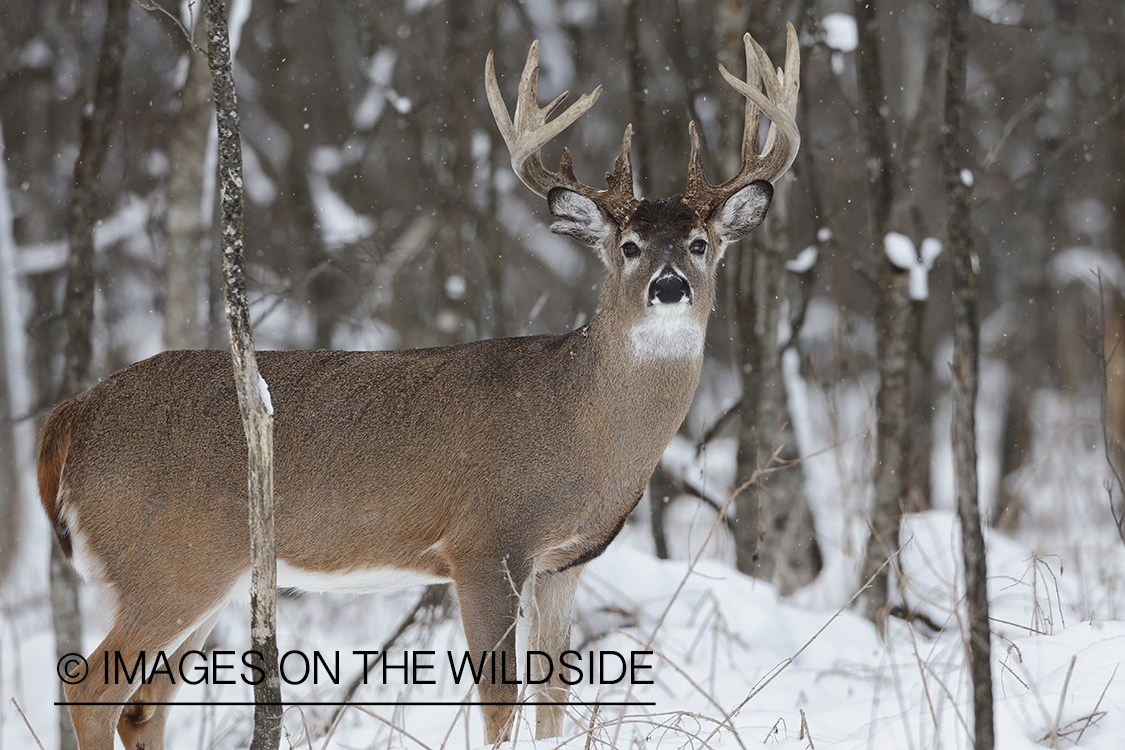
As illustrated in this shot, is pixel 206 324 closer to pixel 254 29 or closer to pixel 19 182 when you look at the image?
pixel 19 182

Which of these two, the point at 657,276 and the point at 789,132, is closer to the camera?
the point at 657,276

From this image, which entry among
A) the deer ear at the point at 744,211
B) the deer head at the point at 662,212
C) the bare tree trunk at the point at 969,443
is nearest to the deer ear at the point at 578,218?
the deer head at the point at 662,212

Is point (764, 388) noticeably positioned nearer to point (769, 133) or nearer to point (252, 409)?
Answer: point (769, 133)

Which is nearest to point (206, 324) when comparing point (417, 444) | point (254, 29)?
point (417, 444)

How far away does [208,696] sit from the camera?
5.32 metres

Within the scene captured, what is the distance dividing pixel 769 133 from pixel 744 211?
15.0 inches

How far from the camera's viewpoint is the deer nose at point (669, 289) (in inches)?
161

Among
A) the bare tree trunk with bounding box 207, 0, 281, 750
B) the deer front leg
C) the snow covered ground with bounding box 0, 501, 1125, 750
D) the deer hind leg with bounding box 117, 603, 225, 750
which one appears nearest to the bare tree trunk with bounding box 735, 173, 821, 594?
the snow covered ground with bounding box 0, 501, 1125, 750

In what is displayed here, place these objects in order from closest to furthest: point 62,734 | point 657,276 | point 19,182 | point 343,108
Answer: point 657,276 → point 62,734 → point 19,182 → point 343,108

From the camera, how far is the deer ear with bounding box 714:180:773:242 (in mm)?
4488

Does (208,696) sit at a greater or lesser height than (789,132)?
lesser

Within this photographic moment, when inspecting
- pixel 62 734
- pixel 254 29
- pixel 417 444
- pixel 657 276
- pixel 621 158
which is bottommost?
pixel 62 734

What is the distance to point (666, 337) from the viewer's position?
4.34 m

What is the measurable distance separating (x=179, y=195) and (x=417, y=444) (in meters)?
2.46
